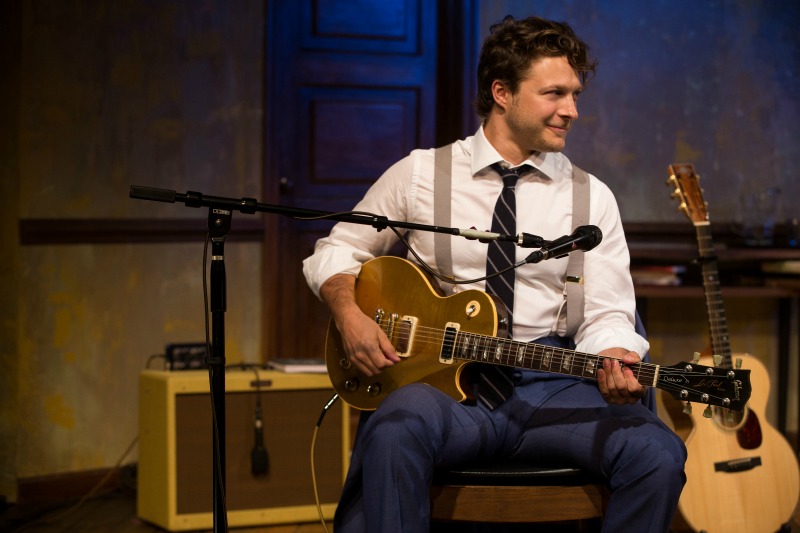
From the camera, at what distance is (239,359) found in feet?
14.1

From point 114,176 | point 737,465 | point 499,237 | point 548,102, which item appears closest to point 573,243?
point 499,237

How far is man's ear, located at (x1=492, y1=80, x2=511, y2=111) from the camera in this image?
8.62 feet

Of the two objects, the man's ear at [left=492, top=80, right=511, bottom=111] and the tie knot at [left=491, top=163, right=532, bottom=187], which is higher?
the man's ear at [left=492, top=80, right=511, bottom=111]

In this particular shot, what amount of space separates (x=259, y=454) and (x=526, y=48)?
5.50 feet

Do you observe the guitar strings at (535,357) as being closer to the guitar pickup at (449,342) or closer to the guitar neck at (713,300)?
the guitar pickup at (449,342)

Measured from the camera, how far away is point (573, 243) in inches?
79.7

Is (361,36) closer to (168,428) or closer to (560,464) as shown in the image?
(168,428)

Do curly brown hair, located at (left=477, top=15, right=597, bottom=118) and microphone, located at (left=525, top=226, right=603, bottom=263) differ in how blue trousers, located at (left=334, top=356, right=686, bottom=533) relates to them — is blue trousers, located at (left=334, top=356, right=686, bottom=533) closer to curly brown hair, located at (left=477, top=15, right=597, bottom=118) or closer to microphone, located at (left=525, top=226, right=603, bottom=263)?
microphone, located at (left=525, top=226, right=603, bottom=263)

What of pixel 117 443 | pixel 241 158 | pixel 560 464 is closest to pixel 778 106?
pixel 241 158

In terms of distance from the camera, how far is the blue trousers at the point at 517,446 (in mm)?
2098

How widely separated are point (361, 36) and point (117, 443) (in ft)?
7.24

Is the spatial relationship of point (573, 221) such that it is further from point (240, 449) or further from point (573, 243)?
point (240, 449)

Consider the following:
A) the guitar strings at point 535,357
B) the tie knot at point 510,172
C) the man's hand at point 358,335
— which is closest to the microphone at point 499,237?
the guitar strings at point 535,357

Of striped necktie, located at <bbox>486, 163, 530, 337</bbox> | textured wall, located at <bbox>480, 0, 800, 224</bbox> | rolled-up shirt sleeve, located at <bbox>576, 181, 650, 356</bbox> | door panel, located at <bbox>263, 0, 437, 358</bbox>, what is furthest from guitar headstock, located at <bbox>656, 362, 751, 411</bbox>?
door panel, located at <bbox>263, 0, 437, 358</bbox>
